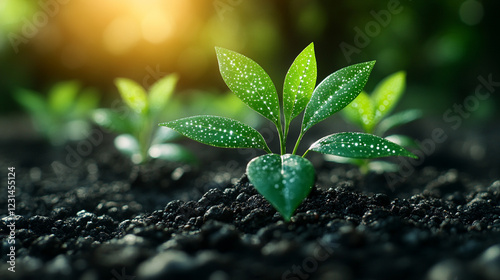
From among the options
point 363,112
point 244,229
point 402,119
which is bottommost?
point 244,229

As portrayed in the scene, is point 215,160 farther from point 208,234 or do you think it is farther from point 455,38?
point 455,38

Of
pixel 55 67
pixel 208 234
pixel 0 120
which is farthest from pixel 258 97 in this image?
pixel 55 67

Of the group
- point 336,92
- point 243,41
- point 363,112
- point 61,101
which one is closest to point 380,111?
point 363,112

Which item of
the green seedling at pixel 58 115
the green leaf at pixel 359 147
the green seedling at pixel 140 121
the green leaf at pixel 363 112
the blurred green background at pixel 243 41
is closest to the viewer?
the green leaf at pixel 359 147

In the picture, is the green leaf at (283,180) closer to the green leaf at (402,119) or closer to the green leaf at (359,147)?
the green leaf at (359,147)

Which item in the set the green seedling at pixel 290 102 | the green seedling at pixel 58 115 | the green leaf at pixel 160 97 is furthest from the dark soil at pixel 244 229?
the green seedling at pixel 58 115

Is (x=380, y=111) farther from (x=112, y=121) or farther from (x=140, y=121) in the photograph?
(x=112, y=121)
